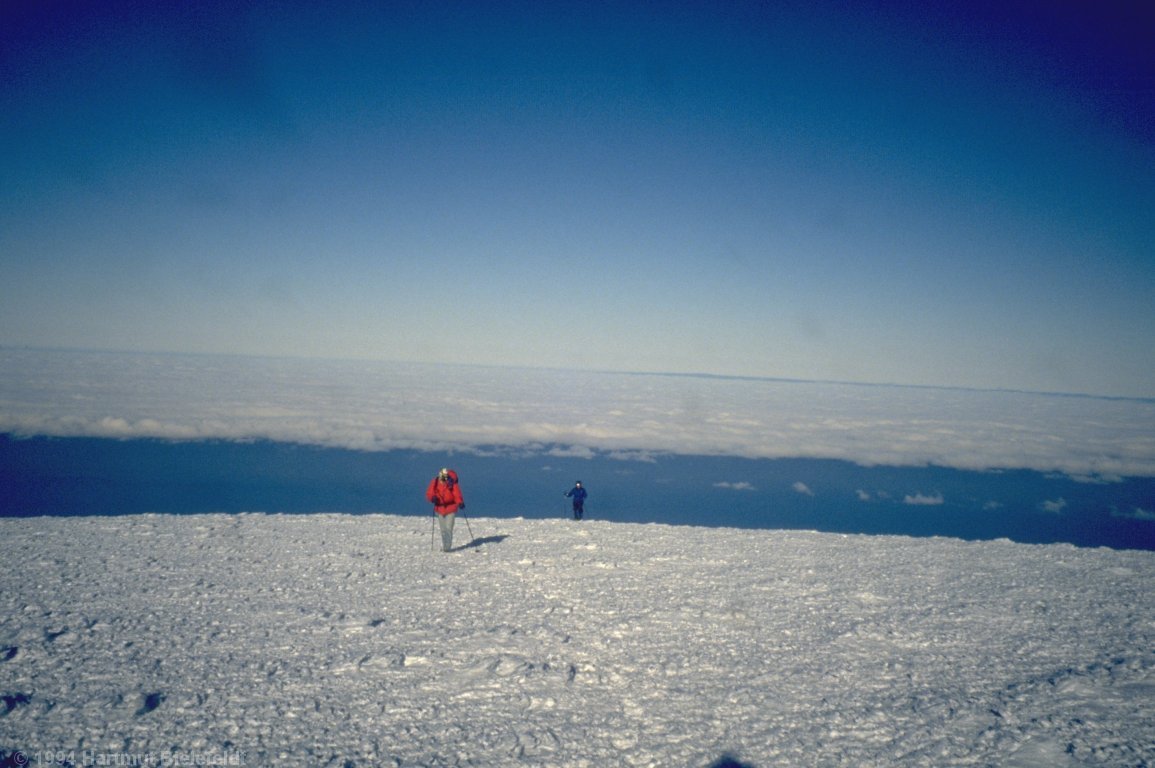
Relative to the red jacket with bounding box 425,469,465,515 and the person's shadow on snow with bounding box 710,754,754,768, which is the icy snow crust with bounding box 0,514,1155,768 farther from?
the red jacket with bounding box 425,469,465,515

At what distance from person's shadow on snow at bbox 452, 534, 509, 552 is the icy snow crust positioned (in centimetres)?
57

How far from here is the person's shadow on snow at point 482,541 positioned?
499 inches

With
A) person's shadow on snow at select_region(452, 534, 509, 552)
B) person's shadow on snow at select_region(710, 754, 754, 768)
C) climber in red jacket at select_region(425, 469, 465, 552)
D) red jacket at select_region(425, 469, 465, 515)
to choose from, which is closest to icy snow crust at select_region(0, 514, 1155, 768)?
person's shadow on snow at select_region(710, 754, 754, 768)

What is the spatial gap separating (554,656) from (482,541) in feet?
21.9

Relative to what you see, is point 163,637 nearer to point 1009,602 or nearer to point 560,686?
point 560,686

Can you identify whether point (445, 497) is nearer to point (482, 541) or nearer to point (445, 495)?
point (445, 495)

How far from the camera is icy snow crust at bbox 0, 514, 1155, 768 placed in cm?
527

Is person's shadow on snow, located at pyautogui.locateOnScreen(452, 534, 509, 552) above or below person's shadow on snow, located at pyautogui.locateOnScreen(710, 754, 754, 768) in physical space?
below

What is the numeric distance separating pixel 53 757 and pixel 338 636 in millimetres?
3100

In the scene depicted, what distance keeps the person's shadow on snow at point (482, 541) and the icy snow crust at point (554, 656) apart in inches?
22.3

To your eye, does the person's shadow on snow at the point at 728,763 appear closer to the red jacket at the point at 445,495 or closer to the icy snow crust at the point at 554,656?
the icy snow crust at the point at 554,656

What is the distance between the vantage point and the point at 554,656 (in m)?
7.09

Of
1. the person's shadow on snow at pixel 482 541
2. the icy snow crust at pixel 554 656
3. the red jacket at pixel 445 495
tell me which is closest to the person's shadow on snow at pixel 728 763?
the icy snow crust at pixel 554 656

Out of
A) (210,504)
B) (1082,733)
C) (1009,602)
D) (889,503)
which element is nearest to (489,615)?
(1082,733)
